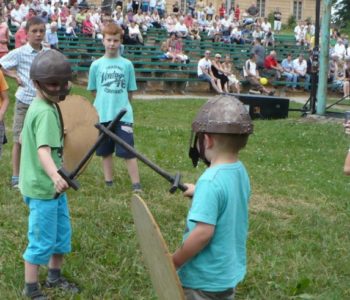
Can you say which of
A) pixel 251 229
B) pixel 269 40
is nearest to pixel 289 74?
pixel 269 40

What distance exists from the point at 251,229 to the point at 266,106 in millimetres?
10578

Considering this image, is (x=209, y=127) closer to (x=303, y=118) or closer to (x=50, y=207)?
(x=50, y=207)

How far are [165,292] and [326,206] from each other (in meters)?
4.57

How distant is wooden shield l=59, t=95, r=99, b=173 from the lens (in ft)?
15.6

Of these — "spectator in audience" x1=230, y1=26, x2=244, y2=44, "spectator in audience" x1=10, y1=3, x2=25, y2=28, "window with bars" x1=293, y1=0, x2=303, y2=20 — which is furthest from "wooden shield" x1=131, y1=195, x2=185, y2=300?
"window with bars" x1=293, y1=0, x2=303, y2=20

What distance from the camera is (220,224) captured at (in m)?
3.14

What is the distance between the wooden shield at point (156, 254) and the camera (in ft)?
9.68

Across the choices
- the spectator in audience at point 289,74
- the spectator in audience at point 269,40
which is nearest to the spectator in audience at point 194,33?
Result: the spectator in audience at point 269,40

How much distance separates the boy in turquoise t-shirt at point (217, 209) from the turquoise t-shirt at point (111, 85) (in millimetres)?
4097

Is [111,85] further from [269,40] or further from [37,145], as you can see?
[269,40]

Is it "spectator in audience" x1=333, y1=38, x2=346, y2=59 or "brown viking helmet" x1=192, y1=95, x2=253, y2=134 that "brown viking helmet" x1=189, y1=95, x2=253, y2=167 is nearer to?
"brown viking helmet" x1=192, y1=95, x2=253, y2=134

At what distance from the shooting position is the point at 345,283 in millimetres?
5180

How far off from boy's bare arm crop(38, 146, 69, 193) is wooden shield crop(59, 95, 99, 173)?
1.59ft

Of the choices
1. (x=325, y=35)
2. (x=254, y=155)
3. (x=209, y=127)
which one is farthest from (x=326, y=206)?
(x=325, y=35)
